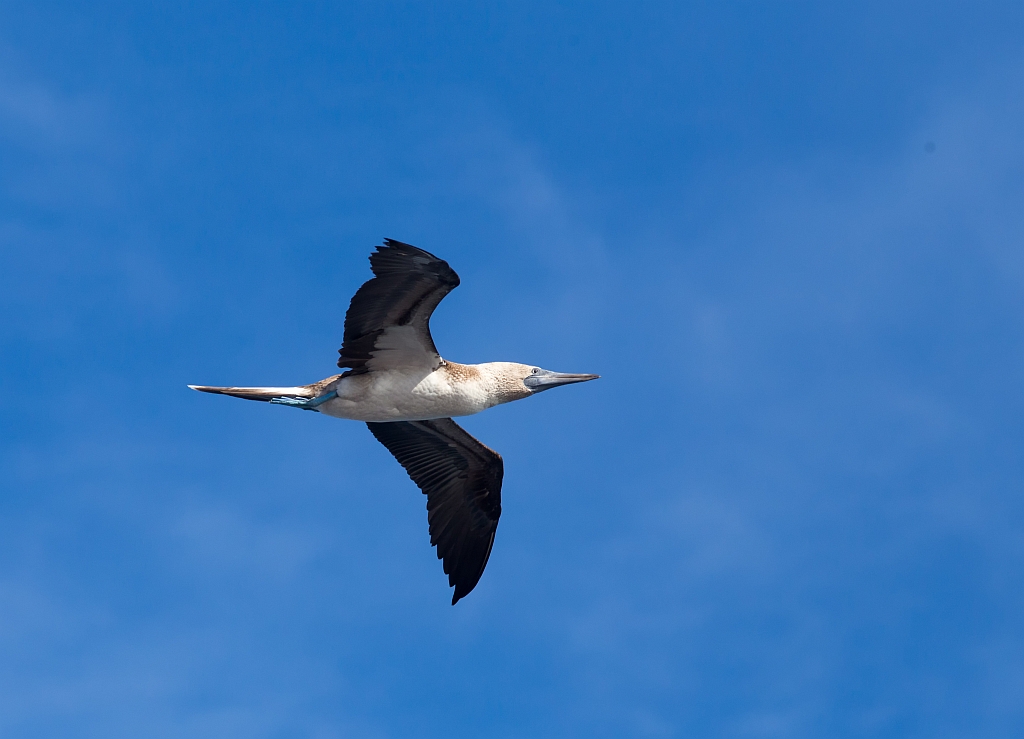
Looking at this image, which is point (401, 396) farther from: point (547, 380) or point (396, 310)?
point (547, 380)

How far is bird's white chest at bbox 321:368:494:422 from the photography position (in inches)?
614

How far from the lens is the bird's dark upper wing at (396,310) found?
14.0 metres

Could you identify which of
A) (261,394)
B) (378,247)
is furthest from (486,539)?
(378,247)

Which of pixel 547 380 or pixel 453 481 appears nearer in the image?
pixel 547 380

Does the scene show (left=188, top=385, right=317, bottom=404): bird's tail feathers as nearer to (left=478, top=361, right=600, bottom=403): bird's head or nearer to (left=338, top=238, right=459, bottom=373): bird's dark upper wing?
(left=338, top=238, right=459, bottom=373): bird's dark upper wing

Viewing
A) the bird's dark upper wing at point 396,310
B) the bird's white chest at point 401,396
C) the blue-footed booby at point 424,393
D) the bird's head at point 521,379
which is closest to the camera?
the bird's dark upper wing at point 396,310

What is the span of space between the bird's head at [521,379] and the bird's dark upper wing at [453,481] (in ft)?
3.54

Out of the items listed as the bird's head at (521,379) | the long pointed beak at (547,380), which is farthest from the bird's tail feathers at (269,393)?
the long pointed beak at (547,380)

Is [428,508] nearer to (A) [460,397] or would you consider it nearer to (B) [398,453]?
(B) [398,453]

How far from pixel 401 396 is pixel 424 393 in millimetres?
292

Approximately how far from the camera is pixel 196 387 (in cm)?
1560

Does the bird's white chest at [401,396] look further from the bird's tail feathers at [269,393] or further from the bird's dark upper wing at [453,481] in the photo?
the bird's dark upper wing at [453,481]

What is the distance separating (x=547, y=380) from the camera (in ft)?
55.1

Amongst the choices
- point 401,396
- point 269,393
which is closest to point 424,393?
point 401,396
